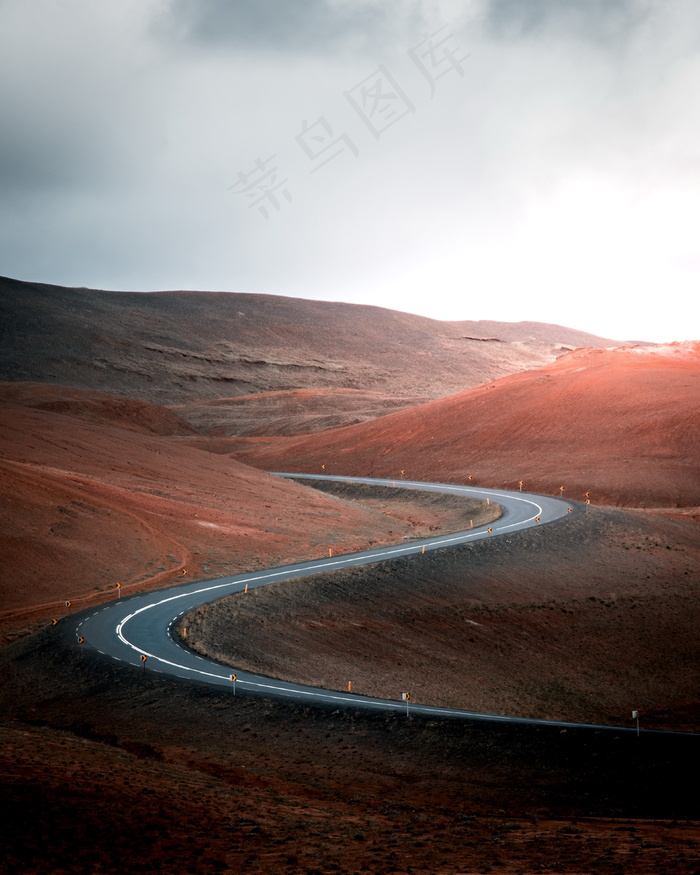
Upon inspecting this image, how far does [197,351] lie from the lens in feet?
539

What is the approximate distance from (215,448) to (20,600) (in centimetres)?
5718

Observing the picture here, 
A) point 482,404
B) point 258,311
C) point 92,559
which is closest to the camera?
point 92,559

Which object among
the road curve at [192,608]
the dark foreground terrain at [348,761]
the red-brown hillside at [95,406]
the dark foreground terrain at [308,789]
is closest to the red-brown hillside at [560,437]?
the red-brown hillside at [95,406]

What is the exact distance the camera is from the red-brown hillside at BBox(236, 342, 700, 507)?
193 ft

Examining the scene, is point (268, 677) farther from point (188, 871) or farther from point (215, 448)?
point (215, 448)

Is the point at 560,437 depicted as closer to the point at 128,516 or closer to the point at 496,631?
the point at 128,516

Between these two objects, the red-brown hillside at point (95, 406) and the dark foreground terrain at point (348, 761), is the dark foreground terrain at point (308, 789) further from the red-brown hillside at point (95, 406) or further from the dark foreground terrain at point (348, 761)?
the red-brown hillside at point (95, 406)

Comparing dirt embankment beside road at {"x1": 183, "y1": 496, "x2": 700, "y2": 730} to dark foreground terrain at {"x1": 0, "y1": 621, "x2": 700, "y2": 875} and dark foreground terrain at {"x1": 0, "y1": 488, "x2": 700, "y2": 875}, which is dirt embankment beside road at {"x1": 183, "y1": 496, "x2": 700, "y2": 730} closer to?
dark foreground terrain at {"x1": 0, "y1": 488, "x2": 700, "y2": 875}

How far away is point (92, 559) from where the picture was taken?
32.9 meters

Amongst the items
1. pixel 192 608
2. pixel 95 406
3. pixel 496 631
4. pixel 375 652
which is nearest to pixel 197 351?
pixel 95 406

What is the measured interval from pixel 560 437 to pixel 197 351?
10798 centimetres

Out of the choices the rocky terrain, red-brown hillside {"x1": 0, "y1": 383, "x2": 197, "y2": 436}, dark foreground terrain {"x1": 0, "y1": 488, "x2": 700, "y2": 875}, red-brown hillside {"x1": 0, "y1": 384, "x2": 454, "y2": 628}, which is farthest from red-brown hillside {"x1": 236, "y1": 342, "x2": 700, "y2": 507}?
dark foreground terrain {"x1": 0, "y1": 488, "x2": 700, "y2": 875}

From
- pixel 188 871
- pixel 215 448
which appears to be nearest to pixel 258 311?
pixel 215 448

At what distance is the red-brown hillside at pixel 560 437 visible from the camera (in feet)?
193
